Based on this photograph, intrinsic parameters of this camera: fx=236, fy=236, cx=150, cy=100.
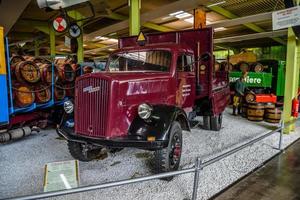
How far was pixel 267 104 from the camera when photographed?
6.56m

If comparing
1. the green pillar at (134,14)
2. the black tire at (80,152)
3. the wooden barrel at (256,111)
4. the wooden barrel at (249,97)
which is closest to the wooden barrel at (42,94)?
the black tire at (80,152)

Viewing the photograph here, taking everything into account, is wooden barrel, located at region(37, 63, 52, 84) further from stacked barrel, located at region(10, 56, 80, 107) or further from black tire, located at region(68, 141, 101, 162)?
black tire, located at region(68, 141, 101, 162)

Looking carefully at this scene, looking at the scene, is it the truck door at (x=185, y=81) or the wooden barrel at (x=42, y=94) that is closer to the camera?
the truck door at (x=185, y=81)

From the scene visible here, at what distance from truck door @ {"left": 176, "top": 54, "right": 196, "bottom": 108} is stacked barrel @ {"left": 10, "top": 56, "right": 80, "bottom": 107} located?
9.11ft

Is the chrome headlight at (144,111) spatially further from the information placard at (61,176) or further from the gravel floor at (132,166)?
the information placard at (61,176)

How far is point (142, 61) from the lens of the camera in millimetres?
3770

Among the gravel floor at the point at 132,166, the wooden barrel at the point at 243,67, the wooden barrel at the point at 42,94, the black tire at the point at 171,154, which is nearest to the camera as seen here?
the gravel floor at the point at 132,166

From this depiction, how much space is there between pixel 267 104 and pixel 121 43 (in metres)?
4.38

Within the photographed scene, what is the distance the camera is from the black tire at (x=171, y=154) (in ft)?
9.30

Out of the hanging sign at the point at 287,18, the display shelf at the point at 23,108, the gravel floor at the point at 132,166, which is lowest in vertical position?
the gravel floor at the point at 132,166

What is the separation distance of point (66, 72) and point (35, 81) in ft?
3.88

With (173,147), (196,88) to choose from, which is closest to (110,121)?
(173,147)

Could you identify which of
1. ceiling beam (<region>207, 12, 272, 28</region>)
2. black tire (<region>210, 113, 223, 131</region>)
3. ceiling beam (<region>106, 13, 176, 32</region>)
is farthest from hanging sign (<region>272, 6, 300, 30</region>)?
ceiling beam (<region>106, 13, 176, 32</region>)

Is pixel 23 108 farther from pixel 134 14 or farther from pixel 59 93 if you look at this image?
pixel 134 14
